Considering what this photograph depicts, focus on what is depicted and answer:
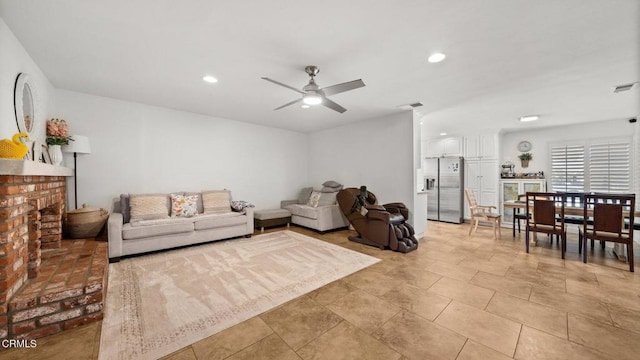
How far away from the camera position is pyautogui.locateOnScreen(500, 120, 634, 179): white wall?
197 inches

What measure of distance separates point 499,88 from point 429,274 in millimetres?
2710

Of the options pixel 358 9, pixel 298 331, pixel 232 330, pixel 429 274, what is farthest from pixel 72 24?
pixel 429 274

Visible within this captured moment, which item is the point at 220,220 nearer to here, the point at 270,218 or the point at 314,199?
the point at 270,218

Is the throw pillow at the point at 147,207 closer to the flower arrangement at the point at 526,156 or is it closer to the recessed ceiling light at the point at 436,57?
the recessed ceiling light at the point at 436,57

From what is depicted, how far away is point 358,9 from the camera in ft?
5.90

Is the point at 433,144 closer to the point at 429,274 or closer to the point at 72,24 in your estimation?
the point at 429,274

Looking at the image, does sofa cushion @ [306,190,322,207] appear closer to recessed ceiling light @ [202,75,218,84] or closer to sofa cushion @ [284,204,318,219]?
sofa cushion @ [284,204,318,219]

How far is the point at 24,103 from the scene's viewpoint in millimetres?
2514

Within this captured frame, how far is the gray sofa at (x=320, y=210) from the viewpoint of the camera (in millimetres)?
4965

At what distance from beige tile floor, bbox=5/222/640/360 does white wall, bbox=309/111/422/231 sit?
189cm

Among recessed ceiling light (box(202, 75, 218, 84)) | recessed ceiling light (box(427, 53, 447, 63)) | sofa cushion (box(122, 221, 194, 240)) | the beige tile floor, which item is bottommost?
the beige tile floor

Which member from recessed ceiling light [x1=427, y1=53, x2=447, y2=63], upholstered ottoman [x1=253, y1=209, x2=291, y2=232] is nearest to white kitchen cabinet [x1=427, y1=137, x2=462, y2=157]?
upholstered ottoman [x1=253, y1=209, x2=291, y2=232]

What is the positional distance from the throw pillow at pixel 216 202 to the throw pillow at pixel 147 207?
0.65 meters

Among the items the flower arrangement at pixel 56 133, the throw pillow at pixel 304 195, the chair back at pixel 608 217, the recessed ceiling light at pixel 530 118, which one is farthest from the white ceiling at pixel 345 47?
the throw pillow at pixel 304 195
